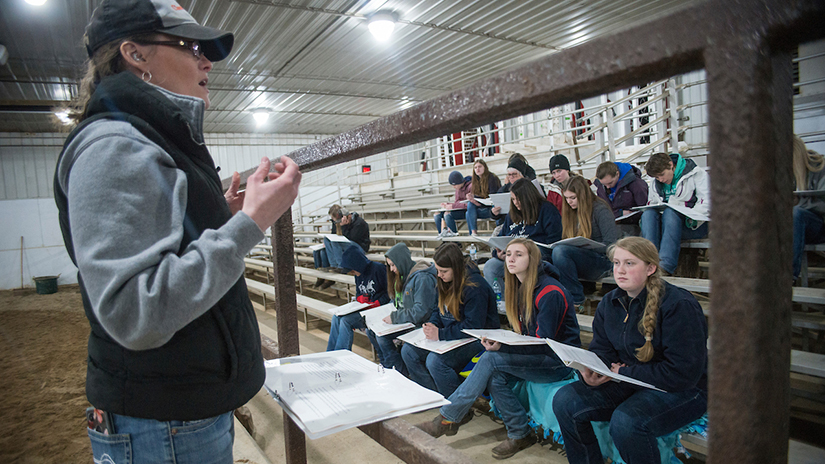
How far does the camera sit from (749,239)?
1.22 ft

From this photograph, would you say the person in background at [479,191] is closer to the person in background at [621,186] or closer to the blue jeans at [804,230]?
the person in background at [621,186]

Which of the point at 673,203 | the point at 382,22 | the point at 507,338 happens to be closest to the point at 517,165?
the point at 673,203

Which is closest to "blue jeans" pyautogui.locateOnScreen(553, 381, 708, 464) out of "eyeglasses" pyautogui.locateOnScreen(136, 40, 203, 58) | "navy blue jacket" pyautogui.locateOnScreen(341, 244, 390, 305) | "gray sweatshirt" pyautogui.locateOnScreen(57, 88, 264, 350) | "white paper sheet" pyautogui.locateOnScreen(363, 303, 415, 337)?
"white paper sheet" pyautogui.locateOnScreen(363, 303, 415, 337)

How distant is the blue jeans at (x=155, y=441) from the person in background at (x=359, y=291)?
10.2 feet

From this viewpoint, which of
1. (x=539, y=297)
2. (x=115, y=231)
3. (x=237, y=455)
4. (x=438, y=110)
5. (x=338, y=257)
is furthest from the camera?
(x=338, y=257)

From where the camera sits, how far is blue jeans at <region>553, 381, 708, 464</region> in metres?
1.75

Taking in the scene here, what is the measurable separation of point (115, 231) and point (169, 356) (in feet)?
0.68

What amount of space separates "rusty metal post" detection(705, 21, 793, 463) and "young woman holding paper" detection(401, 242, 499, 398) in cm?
242

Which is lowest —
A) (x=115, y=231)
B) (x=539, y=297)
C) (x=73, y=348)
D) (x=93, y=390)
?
(x=73, y=348)

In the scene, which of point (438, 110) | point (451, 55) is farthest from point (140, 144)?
point (451, 55)

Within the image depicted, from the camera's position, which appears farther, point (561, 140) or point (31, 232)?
point (31, 232)

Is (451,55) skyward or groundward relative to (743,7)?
skyward

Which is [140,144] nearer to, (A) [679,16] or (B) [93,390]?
(B) [93,390]

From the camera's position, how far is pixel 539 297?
2508mm
